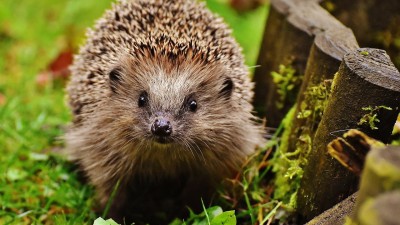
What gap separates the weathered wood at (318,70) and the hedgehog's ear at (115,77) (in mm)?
834

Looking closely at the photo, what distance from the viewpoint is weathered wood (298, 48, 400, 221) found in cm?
200

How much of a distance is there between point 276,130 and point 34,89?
210cm

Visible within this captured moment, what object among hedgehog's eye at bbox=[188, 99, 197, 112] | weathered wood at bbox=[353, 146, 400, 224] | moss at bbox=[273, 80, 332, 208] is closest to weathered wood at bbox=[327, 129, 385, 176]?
weathered wood at bbox=[353, 146, 400, 224]

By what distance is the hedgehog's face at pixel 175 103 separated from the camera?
2447mm

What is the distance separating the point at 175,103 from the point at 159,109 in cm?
8

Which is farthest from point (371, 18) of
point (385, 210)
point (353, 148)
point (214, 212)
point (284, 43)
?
point (385, 210)

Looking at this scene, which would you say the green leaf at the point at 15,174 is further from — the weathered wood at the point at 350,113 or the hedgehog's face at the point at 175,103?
the weathered wood at the point at 350,113

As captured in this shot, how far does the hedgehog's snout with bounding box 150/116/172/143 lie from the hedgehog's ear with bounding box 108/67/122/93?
41 cm

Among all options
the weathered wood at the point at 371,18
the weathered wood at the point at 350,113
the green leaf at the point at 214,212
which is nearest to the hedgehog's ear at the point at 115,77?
the green leaf at the point at 214,212

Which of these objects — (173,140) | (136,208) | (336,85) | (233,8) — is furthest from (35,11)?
(336,85)

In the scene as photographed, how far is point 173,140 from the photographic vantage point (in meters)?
2.42

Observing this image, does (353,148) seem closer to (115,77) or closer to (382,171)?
(382,171)

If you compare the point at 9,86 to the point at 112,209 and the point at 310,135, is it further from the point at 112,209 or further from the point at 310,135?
the point at 310,135

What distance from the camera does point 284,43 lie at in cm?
300
